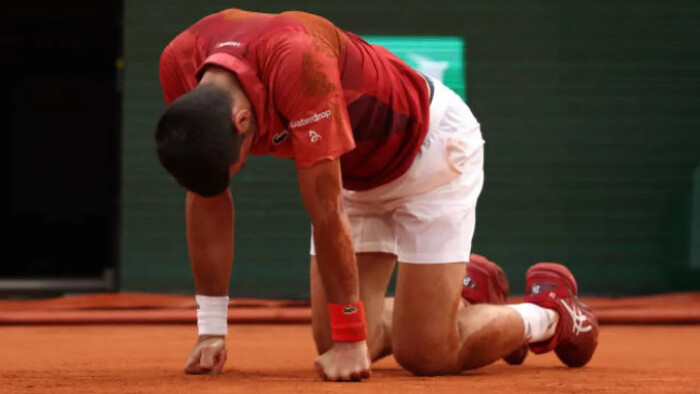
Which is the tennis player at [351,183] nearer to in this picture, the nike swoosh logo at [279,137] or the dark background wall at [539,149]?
the nike swoosh logo at [279,137]

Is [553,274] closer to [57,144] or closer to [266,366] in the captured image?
[266,366]

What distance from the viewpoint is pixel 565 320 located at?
4293 millimetres

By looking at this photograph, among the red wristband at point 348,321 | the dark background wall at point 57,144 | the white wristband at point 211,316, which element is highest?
the red wristband at point 348,321

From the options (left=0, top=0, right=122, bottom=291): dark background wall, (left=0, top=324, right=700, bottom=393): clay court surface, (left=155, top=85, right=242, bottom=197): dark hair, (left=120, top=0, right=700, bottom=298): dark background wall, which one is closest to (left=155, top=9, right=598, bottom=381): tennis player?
(left=155, top=85, right=242, bottom=197): dark hair

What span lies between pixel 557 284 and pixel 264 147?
5.20 feet

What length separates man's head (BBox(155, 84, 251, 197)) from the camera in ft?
9.98

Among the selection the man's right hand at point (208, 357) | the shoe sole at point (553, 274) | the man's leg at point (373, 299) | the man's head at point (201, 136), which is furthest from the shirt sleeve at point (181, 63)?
the shoe sole at point (553, 274)

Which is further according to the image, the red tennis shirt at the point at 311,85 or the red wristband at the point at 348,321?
the red wristband at the point at 348,321

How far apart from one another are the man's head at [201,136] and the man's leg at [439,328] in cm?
106

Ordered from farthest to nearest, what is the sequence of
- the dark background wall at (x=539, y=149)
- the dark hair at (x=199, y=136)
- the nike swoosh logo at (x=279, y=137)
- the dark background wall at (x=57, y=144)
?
the dark background wall at (x=57, y=144), the dark background wall at (x=539, y=149), the nike swoosh logo at (x=279, y=137), the dark hair at (x=199, y=136)

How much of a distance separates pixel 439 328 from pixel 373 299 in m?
0.50

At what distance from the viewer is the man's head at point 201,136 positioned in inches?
120

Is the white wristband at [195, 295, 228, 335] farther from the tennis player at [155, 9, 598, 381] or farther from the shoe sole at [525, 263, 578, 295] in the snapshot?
the shoe sole at [525, 263, 578, 295]

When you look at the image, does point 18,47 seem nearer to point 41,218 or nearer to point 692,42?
point 41,218
